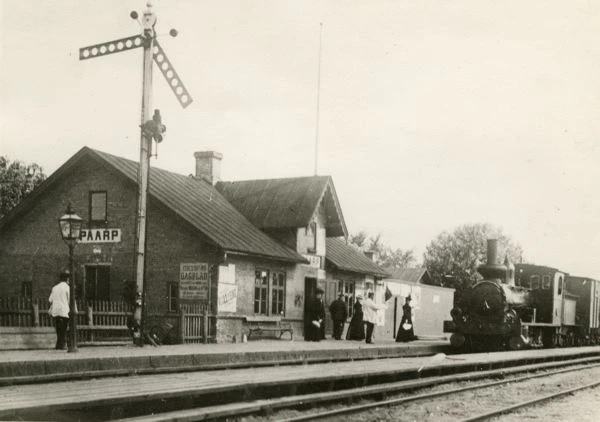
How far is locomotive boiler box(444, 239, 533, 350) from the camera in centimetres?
2372

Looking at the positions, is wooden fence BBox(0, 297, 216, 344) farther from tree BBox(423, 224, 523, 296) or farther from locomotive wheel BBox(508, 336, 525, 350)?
tree BBox(423, 224, 523, 296)

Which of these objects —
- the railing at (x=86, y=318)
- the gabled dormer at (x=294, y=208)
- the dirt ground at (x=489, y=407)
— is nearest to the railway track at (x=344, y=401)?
the dirt ground at (x=489, y=407)

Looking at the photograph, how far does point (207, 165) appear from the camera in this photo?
3092cm

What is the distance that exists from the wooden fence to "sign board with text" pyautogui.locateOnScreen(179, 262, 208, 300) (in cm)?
34

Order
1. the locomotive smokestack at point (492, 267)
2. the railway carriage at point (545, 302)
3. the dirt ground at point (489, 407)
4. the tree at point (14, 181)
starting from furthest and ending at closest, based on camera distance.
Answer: the tree at point (14, 181) → the railway carriage at point (545, 302) → the locomotive smokestack at point (492, 267) → the dirt ground at point (489, 407)

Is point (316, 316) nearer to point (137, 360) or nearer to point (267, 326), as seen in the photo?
point (267, 326)

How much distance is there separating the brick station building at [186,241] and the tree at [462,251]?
4670cm

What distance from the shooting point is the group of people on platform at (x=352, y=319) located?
23.5 m

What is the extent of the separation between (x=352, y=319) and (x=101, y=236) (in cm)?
806

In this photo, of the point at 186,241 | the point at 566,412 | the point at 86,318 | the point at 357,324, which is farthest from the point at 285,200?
the point at 566,412

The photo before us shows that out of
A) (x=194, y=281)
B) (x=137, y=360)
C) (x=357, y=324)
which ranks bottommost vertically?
(x=357, y=324)

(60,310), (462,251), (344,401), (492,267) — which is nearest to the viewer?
(344,401)

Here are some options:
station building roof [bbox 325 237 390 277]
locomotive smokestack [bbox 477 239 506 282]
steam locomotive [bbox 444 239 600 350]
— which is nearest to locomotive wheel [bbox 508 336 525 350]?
steam locomotive [bbox 444 239 600 350]

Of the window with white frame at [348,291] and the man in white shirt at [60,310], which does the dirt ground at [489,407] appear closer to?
the man in white shirt at [60,310]
